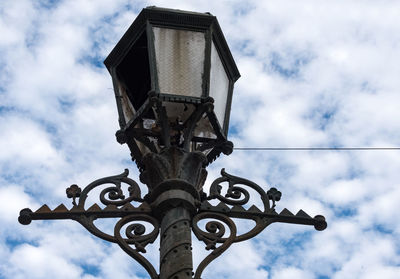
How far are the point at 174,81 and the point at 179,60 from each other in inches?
Answer: 9.1

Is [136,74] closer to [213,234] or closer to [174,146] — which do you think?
[174,146]

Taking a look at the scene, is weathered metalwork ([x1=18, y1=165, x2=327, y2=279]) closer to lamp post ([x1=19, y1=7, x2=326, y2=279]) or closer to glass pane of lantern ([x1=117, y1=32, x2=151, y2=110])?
lamp post ([x1=19, y1=7, x2=326, y2=279])

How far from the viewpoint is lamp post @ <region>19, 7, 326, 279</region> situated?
462 cm

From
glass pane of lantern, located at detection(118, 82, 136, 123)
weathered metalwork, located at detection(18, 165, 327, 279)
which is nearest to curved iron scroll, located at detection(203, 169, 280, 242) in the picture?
weathered metalwork, located at detection(18, 165, 327, 279)

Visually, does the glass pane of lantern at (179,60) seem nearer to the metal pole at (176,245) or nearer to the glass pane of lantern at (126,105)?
the glass pane of lantern at (126,105)

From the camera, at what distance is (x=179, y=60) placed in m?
5.44

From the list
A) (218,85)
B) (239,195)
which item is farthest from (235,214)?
(218,85)

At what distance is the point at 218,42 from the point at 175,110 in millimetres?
589

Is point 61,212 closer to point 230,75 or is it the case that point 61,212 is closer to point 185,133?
point 185,133

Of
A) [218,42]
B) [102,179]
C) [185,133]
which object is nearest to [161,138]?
[185,133]

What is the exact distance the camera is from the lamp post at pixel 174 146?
15.2ft

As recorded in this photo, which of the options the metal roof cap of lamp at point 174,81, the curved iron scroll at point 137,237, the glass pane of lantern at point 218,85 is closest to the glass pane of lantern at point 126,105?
the metal roof cap of lamp at point 174,81

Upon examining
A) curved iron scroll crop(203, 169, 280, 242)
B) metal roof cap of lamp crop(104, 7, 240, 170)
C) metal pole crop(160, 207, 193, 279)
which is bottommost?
metal pole crop(160, 207, 193, 279)

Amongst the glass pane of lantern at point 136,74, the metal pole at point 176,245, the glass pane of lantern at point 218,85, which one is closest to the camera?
the metal pole at point 176,245
